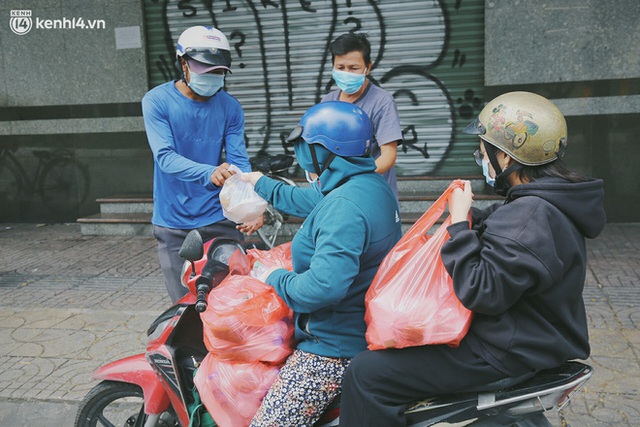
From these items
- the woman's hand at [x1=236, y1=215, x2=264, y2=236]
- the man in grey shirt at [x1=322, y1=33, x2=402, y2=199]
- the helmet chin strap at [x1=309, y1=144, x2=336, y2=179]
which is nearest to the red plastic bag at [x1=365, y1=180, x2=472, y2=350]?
the helmet chin strap at [x1=309, y1=144, x2=336, y2=179]

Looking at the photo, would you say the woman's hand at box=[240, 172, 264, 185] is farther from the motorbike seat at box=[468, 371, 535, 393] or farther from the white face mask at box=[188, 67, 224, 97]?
the motorbike seat at box=[468, 371, 535, 393]

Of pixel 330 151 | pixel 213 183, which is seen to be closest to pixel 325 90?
pixel 213 183

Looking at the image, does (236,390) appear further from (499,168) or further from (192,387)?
(499,168)

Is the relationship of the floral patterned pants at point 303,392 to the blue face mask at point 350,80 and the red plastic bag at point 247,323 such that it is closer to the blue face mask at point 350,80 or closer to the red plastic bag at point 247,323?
A: the red plastic bag at point 247,323

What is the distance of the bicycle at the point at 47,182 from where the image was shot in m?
9.36

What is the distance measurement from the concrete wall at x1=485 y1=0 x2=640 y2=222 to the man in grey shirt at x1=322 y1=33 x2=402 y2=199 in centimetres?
410

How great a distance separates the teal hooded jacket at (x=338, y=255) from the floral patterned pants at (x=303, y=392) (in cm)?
4

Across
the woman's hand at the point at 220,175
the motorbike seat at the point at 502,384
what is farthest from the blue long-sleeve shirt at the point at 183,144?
the motorbike seat at the point at 502,384

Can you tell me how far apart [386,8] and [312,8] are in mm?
937

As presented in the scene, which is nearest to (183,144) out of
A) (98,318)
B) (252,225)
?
(252,225)

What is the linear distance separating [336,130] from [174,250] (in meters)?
1.56

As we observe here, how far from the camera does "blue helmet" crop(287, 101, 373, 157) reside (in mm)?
2256

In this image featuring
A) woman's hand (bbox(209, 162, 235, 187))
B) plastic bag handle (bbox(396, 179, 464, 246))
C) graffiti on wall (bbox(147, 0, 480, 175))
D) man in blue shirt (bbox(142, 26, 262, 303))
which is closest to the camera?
plastic bag handle (bbox(396, 179, 464, 246))

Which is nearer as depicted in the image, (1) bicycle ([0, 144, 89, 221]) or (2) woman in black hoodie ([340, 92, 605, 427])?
(2) woman in black hoodie ([340, 92, 605, 427])
